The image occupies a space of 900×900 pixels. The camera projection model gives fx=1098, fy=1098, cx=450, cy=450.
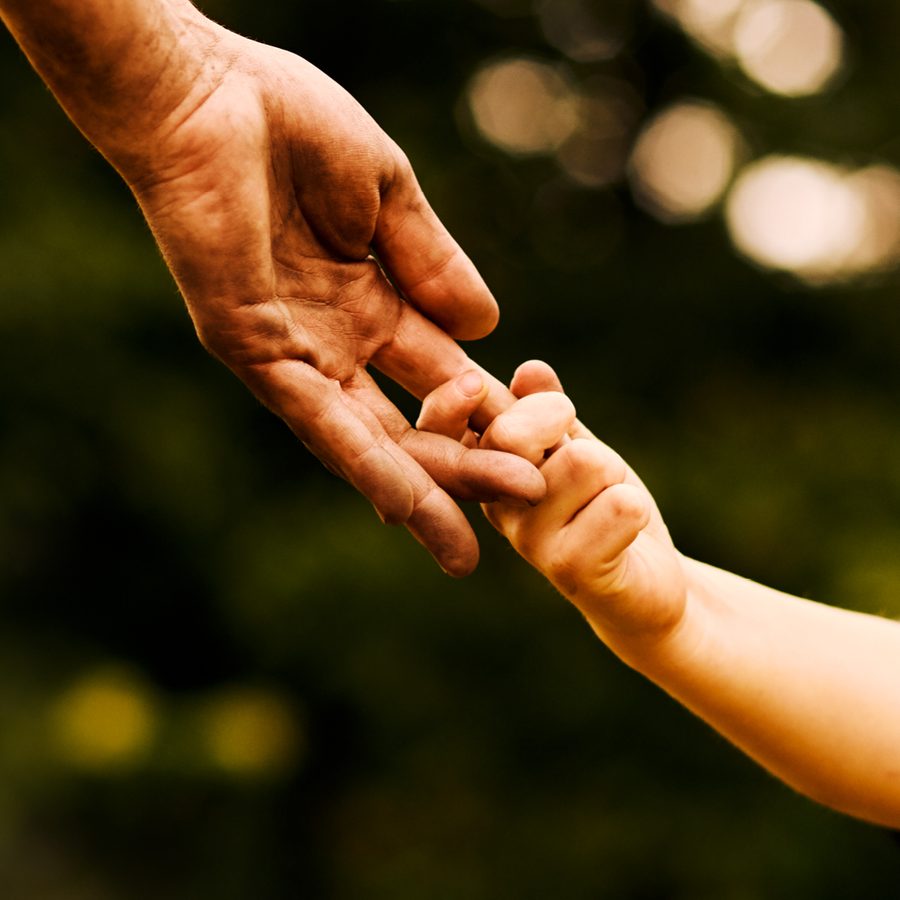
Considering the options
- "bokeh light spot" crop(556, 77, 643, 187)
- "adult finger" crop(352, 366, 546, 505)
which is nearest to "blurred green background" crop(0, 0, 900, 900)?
"bokeh light spot" crop(556, 77, 643, 187)

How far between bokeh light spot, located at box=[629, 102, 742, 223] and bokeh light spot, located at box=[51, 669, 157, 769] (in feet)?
10.8

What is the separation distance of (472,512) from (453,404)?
3150 mm

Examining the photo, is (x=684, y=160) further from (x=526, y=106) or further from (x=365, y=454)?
(x=365, y=454)

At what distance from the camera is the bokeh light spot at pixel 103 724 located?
14.5 feet

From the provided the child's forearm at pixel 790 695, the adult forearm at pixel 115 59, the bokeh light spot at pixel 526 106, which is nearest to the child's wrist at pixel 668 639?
the child's forearm at pixel 790 695

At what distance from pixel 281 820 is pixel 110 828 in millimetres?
785

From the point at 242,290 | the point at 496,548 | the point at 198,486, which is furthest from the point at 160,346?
A: the point at 242,290

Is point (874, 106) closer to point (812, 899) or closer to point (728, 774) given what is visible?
point (728, 774)

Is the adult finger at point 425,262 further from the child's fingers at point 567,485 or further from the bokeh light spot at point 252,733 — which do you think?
the bokeh light spot at point 252,733

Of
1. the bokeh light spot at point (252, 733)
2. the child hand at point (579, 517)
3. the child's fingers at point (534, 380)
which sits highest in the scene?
the child's fingers at point (534, 380)

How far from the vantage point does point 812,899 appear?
463cm

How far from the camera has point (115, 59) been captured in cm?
131

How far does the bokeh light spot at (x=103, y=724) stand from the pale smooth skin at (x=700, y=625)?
10.7 feet

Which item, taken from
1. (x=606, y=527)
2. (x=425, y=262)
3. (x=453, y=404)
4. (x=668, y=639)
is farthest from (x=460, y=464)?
(x=668, y=639)
